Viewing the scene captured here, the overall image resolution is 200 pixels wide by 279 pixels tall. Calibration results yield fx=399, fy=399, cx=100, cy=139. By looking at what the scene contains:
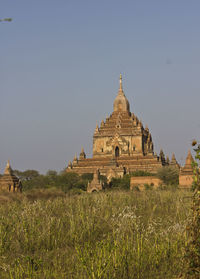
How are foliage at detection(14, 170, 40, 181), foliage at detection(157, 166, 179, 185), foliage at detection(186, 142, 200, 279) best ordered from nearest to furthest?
foliage at detection(186, 142, 200, 279) < foliage at detection(157, 166, 179, 185) < foliage at detection(14, 170, 40, 181)

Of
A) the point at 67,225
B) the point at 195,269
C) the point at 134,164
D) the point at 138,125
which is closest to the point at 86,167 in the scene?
the point at 134,164

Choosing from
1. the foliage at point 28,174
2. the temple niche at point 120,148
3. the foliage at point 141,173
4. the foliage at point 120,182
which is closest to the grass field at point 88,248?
the foliage at point 120,182

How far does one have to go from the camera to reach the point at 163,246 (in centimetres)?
570

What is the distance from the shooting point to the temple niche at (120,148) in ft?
149

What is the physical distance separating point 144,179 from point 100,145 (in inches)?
714

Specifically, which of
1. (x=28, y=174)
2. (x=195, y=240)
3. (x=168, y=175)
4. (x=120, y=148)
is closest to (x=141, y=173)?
(x=168, y=175)

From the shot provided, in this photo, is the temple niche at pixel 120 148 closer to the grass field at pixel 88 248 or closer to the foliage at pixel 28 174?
the foliage at pixel 28 174

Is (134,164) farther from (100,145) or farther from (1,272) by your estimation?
(1,272)

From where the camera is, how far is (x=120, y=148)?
51.1 meters

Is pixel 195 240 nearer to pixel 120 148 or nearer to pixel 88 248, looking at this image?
pixel 88 248

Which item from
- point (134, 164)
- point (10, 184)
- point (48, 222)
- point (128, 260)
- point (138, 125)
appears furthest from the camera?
point (138, 125)

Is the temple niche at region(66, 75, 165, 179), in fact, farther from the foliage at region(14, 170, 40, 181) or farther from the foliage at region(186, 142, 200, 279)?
the foliage at region(186, 142, 200, 279)

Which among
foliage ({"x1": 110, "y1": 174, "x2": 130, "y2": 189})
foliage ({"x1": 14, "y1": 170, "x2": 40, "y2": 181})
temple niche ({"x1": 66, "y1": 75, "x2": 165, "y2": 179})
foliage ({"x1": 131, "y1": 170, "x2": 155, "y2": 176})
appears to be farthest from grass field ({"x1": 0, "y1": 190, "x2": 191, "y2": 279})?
foliage ({"x1": 14, "y1": 170, "x2": 40, "y2": 181})

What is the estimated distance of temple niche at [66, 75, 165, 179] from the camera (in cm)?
4541
